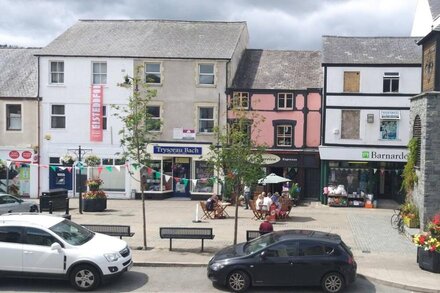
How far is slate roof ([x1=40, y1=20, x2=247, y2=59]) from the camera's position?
102 ft

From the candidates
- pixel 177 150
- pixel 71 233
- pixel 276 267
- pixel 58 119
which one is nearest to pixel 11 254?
pixel 71 233

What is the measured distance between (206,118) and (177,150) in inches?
102

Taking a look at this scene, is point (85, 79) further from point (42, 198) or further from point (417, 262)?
point (417, 262)

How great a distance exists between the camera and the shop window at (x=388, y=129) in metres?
28.8

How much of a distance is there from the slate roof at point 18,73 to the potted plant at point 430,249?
2464 centimetres

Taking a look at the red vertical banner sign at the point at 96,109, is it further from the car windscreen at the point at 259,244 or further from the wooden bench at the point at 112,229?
the car windscreen at the point at 259,244

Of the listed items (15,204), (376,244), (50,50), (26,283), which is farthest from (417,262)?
(50,50)

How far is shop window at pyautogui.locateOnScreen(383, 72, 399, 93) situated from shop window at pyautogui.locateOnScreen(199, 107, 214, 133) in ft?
32.9

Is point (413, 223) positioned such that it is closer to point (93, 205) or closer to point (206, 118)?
point (206, 118)

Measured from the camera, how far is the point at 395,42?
3062 cm

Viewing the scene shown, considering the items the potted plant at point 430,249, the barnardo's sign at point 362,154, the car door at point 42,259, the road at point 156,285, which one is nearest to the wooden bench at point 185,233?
the road at point 156,285

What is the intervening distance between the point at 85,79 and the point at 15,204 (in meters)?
11.2

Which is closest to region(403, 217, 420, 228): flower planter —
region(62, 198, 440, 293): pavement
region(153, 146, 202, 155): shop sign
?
region(62, 198, 440, 293): pavement

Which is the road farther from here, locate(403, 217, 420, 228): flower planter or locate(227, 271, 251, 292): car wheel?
locate(403, 217, 420, 228): flower planter
